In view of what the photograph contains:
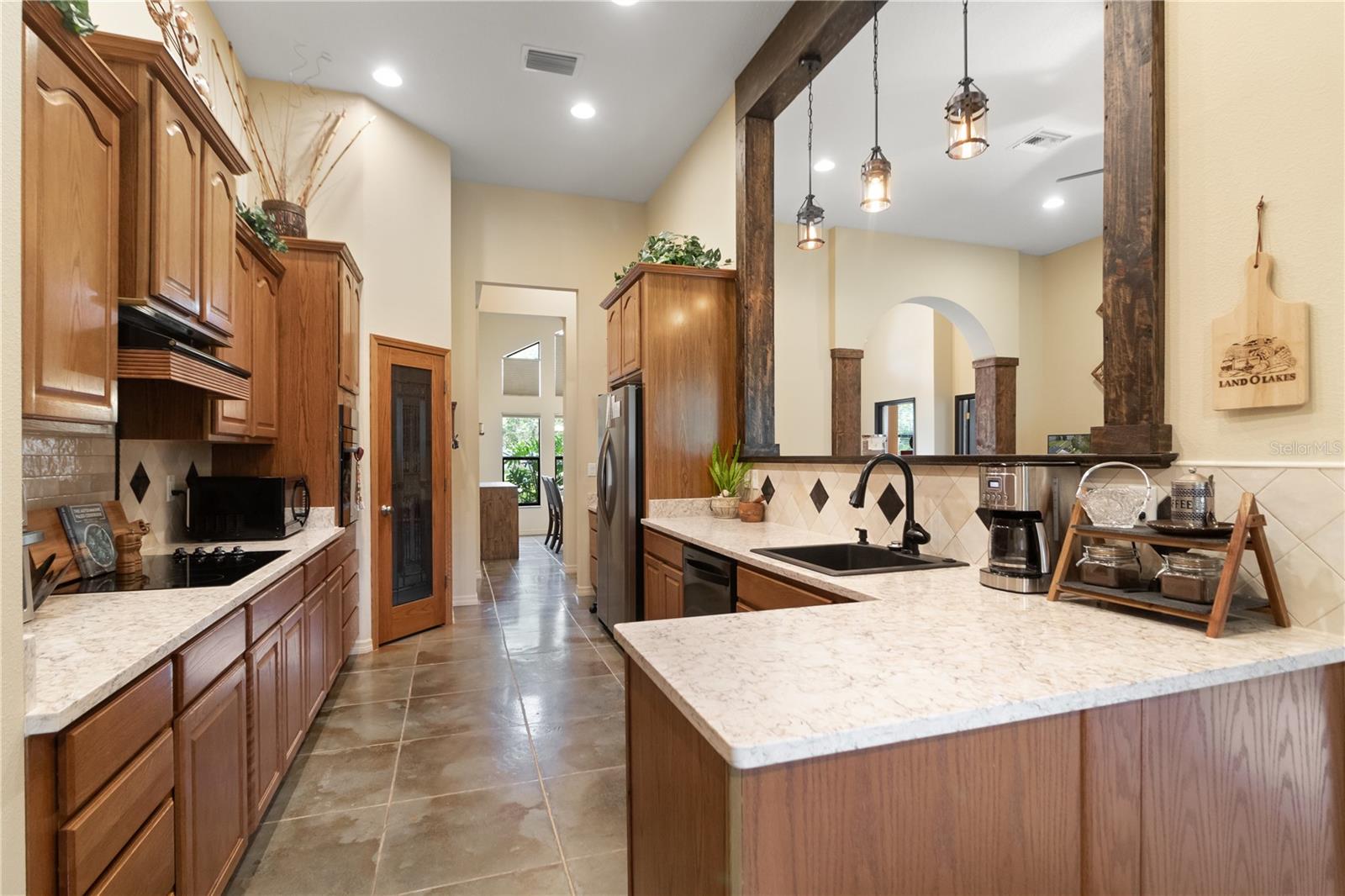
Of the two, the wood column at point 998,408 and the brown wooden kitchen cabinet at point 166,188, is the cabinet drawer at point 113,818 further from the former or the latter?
the wood column at point 998,408

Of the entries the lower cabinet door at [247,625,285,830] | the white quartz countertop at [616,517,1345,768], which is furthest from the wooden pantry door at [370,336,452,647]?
the white quartz countertop at [616,517,1345,768]

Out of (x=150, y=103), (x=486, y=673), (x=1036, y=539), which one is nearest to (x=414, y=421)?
(x=486, y=673)

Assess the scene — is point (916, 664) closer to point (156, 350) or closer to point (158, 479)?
point (156, 350)

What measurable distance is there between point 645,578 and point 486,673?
106 centimetres

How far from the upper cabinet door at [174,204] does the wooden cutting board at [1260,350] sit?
2822 mm

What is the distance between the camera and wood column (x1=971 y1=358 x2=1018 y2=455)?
3385 mm

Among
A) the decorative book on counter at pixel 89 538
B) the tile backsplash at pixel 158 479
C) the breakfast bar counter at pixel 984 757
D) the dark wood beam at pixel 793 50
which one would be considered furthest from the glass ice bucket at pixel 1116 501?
the tile backsplash at pixel 158 479

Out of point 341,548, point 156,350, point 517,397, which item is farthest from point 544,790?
point 517,397

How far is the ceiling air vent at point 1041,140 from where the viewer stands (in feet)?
12.7

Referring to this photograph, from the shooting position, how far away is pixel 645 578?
3.84m

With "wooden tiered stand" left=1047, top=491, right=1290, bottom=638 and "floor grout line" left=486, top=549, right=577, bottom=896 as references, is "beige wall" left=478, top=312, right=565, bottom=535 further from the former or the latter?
"wooden tiered stand" left=1047, top=491, right=1290, bottom=638

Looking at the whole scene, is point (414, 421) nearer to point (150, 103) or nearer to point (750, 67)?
point (150, 103)

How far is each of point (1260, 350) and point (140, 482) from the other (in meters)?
3.70

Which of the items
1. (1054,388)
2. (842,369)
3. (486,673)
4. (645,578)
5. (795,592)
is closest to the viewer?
(795,592)
